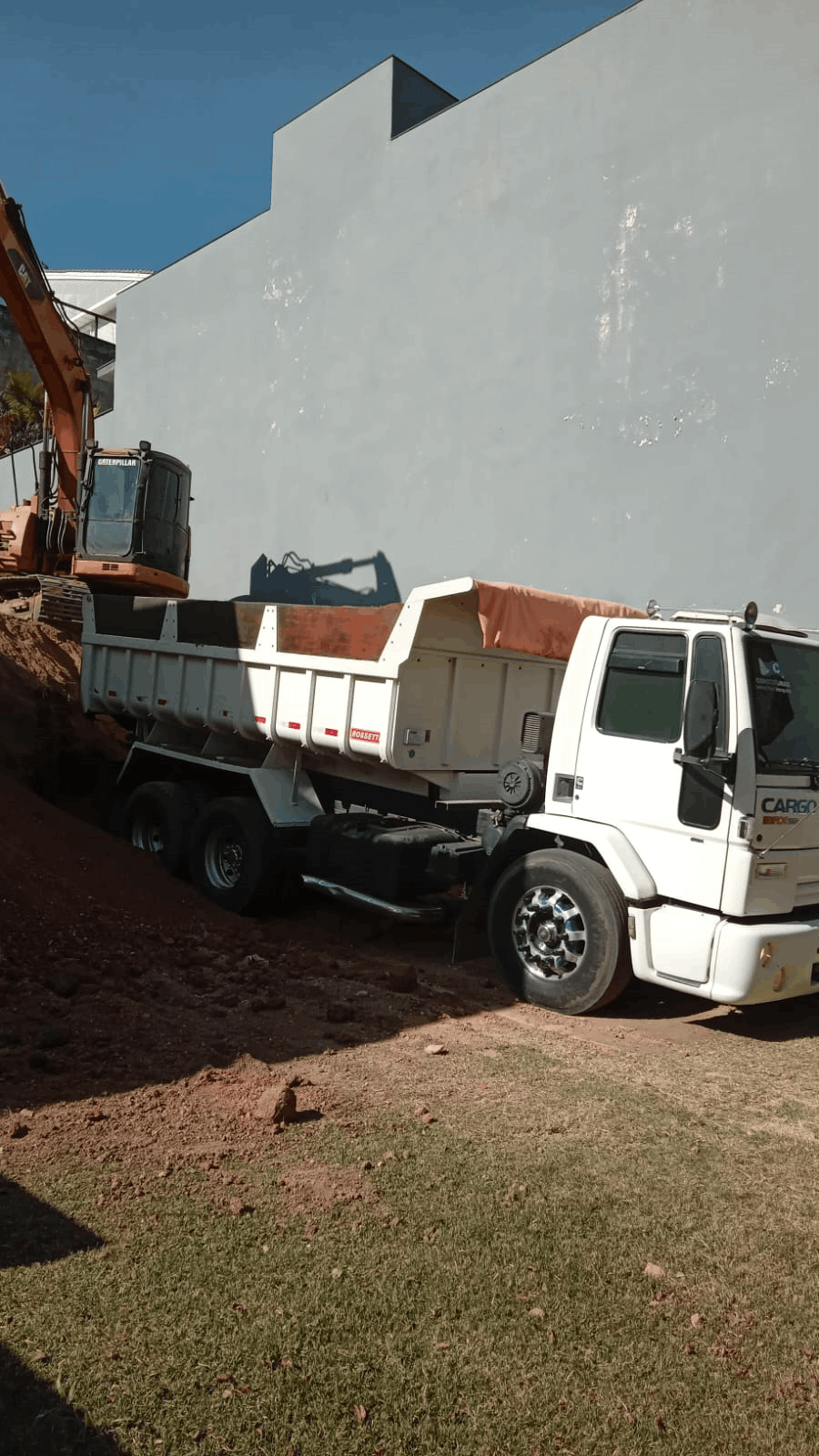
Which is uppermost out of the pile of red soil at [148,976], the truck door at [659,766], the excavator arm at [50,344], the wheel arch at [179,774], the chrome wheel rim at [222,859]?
the excavator arm at [50,344]

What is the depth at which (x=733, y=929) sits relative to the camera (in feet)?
18.8

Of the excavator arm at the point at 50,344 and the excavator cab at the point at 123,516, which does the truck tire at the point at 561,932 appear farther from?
the excavator arm at the point at 50,344

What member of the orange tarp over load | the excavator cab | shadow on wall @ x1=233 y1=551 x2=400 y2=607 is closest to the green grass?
the orange tarp over load

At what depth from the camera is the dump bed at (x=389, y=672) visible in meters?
7.24

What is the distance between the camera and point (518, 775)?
6.93 m

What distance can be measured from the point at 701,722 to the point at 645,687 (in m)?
0.69

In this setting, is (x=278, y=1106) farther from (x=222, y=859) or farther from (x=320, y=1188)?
(x=222, y=859)

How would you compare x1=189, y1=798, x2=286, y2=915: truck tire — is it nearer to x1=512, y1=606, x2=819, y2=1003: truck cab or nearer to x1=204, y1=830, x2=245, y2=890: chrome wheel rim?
x1=204, y1=830, x2=245, y2=890: chrome wheel rim

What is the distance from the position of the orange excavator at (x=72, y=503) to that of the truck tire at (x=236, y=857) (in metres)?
6.32

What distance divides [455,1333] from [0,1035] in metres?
3.27

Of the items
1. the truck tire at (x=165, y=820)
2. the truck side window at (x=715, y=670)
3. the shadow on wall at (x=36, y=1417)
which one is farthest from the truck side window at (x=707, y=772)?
the truck tire at (x=165, y=820)

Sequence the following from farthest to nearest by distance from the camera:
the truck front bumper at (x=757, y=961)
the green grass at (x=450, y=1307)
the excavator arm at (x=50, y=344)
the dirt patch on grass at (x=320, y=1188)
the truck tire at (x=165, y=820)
→ the excavator arm at (x=50, y=344)
the truck tire at (x=165, y=820)
the truck front bumper at (x=757, y=961)
the dirt patch on grass at (x=320, y=1188)
the green grass at (x=450, y=1307)

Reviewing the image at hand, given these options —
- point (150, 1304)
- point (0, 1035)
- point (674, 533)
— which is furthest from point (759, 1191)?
point (674, 533)

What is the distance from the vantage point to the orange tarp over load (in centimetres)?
705
